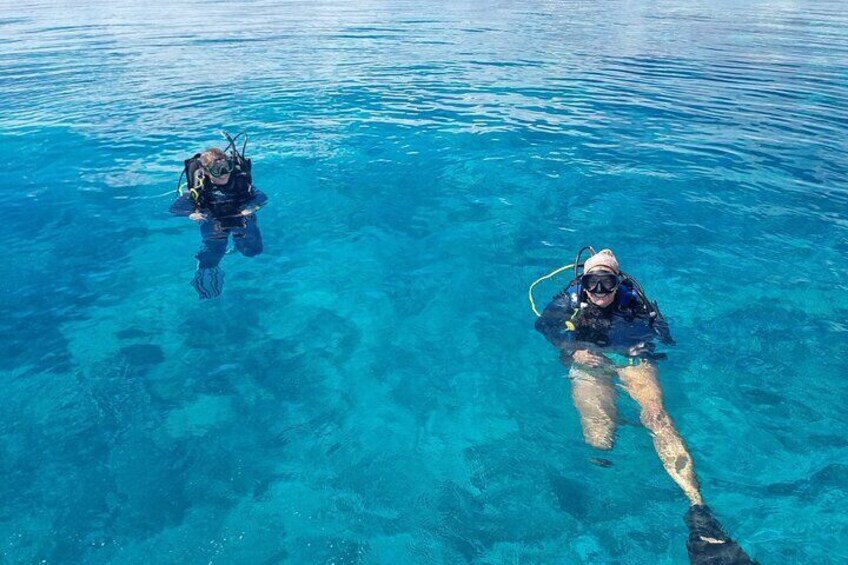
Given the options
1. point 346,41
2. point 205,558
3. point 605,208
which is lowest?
point 205,558

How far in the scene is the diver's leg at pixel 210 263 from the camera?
869cm

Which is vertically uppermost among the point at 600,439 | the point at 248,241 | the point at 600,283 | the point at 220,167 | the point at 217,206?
the point at 220,167

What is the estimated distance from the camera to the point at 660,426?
19.1 feet

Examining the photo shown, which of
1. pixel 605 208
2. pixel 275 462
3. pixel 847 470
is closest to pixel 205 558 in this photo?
pixel 275 462

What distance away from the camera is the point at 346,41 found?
106 ft

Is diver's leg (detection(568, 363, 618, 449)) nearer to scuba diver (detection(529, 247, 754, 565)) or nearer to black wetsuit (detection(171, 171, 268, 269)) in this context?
scuba diver (detection(529, 247, 754, 565))

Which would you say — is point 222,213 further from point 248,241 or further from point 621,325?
point 621,325

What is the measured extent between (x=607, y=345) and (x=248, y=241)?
6.29 metres

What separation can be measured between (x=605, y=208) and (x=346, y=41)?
25716 mm

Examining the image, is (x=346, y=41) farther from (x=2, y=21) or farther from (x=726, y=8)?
(x=726, y=8)

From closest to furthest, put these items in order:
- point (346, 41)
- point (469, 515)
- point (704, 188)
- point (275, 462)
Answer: point (469, 515) < point (275, 462) < point (704, 188) < point (346, 41)

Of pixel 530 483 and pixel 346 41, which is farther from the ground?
pixel 346 41

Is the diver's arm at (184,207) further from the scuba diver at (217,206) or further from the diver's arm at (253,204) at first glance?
the diver's arm at (253,204)

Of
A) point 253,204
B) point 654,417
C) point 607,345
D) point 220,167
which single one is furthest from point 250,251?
point 654,417
